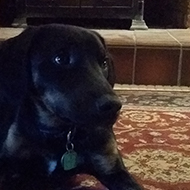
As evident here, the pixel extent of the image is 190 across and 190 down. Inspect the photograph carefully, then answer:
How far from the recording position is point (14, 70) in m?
1.15

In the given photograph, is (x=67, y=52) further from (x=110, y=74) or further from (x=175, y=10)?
(x=175, y=10)

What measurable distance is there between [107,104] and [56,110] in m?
0.12

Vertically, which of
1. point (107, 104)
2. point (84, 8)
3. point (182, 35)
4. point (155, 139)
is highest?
point (107, 104)

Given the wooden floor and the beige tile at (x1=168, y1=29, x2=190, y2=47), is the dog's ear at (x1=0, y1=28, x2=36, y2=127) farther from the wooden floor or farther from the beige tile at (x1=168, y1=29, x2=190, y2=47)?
the beige tile at (x1=168, y1=29, x2=190, y2=47)

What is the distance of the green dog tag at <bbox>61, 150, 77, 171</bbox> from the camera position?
1.19 meters

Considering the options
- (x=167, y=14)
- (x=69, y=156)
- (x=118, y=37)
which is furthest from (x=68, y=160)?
(x=167, y=14)

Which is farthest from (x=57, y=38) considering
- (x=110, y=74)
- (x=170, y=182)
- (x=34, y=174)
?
(x=170, y=182)

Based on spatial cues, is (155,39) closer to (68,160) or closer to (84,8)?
(84,8)

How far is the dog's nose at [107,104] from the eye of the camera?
1057 millimetres

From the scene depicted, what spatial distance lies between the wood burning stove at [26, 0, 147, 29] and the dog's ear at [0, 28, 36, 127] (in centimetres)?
167

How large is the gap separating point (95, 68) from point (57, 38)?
10 cm

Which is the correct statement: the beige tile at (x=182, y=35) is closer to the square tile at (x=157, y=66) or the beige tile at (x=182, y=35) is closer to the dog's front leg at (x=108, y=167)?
the square tile at (x=157, y=66)

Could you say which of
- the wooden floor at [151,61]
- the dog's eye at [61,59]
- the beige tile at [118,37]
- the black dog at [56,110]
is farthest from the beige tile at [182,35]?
the dog's eye at [61,59]

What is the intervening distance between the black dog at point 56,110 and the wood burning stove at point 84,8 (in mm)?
1655
